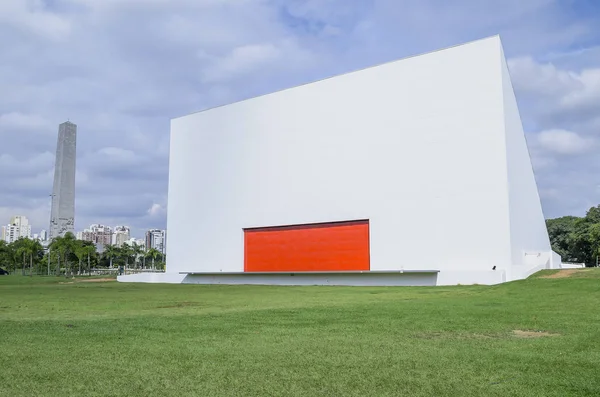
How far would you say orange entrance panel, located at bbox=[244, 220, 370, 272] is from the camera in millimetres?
26766

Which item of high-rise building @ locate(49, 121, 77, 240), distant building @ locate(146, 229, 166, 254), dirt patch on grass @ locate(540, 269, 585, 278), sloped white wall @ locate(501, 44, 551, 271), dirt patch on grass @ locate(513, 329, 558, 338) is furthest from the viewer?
distant building @ locate(146, 229, 166, 254)

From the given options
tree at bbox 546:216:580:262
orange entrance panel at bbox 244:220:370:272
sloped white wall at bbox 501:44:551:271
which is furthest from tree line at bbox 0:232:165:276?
tree at bbox 546:216:580:262

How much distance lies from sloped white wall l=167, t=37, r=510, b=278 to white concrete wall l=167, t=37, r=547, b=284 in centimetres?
5

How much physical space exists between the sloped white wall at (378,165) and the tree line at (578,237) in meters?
29.1

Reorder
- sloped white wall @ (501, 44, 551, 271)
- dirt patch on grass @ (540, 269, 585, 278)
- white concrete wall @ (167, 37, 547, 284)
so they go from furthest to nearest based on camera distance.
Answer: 1. sloped white wall @ (501, 44, 551, 271)
2. white concrete wall @ (167, 37, 547, 284)
3. dirt patch on grass @ (540, 269, 585, 278)

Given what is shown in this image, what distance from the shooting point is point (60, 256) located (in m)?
61.4

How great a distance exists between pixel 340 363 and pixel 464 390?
Answer: 4.52ft

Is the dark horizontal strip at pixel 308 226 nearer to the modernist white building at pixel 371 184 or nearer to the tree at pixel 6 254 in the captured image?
the modernist white building at pixel 371 184


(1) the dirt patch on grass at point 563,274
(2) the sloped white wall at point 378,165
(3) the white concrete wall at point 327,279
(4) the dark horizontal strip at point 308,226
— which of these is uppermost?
(2) the sloped white wall at point 378,165

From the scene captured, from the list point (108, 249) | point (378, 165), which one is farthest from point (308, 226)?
point (108, 249)

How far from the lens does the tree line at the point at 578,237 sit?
48125 millimetres

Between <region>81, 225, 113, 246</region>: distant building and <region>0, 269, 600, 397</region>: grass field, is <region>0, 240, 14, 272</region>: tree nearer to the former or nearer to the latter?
<region>81, 225, 113, 246</region>: distant building

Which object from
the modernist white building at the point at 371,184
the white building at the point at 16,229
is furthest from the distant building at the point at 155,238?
the modernist white building at the point at 371,184

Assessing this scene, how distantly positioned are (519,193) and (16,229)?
5421 inches
